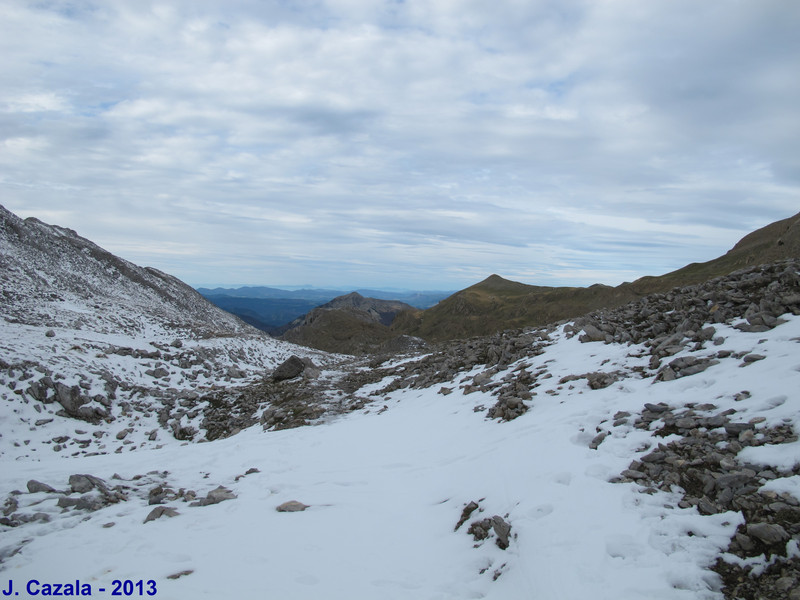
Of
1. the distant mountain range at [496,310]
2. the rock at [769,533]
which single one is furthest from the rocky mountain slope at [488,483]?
the distant mountain range at [496,310]

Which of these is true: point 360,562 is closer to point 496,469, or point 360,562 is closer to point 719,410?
point 496,469

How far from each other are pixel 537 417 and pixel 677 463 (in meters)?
3.76

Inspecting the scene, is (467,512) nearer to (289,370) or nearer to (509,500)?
(509,500)

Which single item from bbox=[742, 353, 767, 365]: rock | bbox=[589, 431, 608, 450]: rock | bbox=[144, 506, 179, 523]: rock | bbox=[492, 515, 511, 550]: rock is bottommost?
bbox=[144, 506, 179, 523]: rock

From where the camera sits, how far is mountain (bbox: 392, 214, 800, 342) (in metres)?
48.4

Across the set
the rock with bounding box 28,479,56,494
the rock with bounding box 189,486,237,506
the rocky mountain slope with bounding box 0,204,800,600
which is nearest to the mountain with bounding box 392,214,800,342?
the rocky mountain slope with bounding box 0,204,800,600

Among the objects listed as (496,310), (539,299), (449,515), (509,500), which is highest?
(539,299)

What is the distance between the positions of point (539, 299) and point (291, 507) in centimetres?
6820

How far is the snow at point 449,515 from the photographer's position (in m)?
4.91

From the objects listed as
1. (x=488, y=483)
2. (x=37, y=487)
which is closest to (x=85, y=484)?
(x=37, y=487)

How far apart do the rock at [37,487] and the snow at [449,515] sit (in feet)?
1.06

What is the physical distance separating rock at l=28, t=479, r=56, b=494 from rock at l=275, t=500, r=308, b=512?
487cm

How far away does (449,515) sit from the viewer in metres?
6.98

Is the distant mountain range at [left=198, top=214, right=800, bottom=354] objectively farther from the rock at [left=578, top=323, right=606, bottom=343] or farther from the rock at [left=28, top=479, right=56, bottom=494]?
the rock at [left=28, top=479, right=56, bottom=494]
